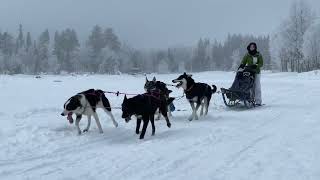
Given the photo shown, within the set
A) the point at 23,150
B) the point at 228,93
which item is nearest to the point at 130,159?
the point at 23,150

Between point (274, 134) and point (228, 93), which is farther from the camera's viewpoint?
point (228, 93)

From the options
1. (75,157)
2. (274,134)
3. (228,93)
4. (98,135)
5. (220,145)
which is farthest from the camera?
(228,93)

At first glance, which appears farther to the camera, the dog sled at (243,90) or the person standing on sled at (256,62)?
the person standing on sled at (256,62)

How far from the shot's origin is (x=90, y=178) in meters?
6.73

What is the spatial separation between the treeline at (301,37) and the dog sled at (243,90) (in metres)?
49.2

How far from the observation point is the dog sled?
14.6 m

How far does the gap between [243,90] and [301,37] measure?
51836 millimetres

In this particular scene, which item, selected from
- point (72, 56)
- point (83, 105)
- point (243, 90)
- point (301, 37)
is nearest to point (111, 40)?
point (72, 56)

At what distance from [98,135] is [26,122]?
2899 millimetres

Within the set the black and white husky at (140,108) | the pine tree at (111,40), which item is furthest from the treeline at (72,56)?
the black and white husky at (140,108)

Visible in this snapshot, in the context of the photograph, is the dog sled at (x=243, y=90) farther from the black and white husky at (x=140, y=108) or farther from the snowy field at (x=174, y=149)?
the black and white husky at (x=140, y=108)

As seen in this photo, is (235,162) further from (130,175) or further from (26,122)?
(26,122)

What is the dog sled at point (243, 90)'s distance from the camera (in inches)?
577

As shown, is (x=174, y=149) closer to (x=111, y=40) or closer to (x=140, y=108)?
(x=140, y=108)
